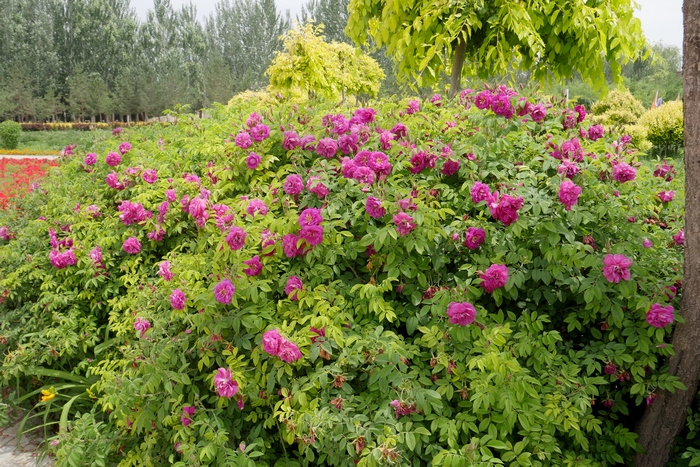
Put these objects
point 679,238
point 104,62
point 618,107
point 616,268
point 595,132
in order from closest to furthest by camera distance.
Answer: point 616,268
point 679,238
point 595,132
point 618,107
point 104,62

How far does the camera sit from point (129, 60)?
1729 inches

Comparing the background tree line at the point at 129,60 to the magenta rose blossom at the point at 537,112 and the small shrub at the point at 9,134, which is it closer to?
the small shrub at the point at 9,134

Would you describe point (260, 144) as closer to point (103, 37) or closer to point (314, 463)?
point (314, 463)

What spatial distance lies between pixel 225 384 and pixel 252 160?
1092mm

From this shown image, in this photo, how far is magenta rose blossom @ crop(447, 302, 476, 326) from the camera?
182cm

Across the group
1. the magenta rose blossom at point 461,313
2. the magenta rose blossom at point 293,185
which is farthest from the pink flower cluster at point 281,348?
the magenta rose blossom at point 293,185

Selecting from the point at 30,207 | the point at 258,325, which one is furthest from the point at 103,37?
the point at 258,325

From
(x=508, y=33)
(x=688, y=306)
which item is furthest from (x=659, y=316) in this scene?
(x=508, y=33)

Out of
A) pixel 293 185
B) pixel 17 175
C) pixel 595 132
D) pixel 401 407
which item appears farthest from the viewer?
pixel 17 175

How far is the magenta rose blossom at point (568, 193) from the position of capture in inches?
76.0

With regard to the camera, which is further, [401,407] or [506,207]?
[506,207]

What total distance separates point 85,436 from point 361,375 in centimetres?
130

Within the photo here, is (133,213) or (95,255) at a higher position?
(133,213)

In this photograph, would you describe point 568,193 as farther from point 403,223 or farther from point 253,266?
point 253,266
